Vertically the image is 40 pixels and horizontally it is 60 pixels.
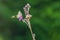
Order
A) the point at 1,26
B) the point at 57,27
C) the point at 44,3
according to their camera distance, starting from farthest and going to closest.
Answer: the point at 1,26
the point at 44,3
the point at 57,27

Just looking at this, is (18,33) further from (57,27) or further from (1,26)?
(57,27)

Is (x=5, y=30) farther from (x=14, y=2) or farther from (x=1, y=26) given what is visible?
(x=14, y=2)

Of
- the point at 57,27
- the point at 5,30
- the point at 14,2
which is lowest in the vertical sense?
the point at 57,27

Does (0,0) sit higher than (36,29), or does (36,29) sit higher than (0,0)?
(0,0)

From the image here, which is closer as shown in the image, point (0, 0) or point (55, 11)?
point (55, 11)

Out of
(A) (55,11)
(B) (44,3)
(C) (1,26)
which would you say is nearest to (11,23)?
(C) (1,26)

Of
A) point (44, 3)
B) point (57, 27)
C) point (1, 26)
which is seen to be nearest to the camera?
point (57, 27)
